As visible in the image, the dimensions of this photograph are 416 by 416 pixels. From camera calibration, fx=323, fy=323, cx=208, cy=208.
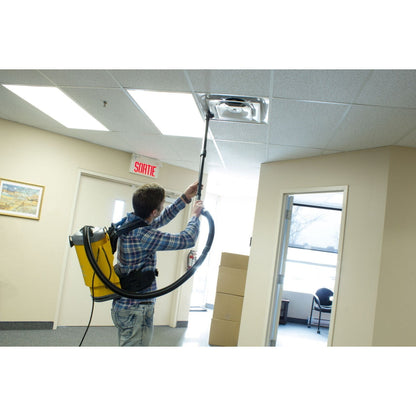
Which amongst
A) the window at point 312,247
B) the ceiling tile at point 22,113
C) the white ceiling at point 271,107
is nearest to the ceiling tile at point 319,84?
the white ceiling at point 271,107

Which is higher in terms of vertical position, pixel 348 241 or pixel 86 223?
pixel 348 241

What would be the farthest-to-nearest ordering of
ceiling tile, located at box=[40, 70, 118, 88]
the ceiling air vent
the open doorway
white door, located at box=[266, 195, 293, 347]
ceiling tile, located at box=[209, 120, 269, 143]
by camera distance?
the open doorway → white door, located at box=[266, 195, 293, 347] → ceiling tile, located at box=[209, 120, 269, 143] → the ceiling air vent → ceiling tile, located at box=[40, 70, 118, 88]

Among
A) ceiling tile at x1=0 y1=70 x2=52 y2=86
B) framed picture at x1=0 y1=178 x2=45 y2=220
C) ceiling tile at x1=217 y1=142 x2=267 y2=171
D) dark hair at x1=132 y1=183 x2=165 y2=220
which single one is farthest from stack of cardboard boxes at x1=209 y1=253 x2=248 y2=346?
ceiling tile at x1=0 y1=70 x2=52 y2=86

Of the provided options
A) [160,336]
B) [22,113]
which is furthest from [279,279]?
[22,113]

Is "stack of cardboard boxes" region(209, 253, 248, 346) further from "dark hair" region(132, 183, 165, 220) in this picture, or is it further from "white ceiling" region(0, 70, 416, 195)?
"dark hair" region(132, 183, 165, 220)

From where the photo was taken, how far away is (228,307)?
367 cm

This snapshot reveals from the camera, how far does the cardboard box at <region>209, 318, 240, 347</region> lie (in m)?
3.63

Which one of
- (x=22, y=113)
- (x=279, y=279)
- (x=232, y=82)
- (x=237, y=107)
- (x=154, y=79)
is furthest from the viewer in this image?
(x=279, y=279)

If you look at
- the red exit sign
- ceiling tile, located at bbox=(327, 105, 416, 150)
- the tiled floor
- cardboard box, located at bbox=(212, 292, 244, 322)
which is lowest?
the tiled floor

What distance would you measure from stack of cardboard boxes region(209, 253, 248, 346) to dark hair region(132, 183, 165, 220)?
2308 millimetres

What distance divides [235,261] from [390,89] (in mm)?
2425

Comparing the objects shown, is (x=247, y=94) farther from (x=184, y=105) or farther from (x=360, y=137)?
(x=360, y=137)

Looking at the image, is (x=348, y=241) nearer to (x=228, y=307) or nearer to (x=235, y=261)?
(x=235, y=261)

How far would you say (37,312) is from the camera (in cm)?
350
